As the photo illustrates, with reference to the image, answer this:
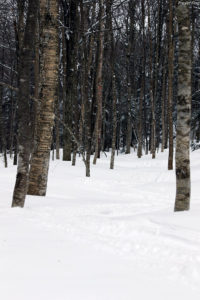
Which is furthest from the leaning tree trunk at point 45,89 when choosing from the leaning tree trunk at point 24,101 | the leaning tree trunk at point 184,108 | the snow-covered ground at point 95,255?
the leaning tree trunk at point 184,108

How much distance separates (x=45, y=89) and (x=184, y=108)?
3742mm

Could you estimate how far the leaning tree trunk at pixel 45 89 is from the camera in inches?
329

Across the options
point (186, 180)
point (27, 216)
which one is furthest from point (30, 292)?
point (186, 180)

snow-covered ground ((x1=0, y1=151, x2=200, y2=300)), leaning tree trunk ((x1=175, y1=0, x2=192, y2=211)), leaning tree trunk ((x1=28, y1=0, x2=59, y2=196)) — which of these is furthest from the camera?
leaning tree trunk ((x1=28, y1=0, x2=59, y2=196))

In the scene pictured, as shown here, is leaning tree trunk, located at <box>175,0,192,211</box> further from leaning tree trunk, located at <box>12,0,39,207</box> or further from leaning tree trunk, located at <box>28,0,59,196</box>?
leaning tree trunk, located at <box>28,0,59,196</box>

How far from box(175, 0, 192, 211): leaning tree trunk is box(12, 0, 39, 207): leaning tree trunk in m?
2.79

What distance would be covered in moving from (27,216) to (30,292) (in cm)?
316

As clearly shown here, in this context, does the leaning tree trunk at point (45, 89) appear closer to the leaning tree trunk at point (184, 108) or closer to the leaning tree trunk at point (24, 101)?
the leaning tree trunk at point (24, 101)

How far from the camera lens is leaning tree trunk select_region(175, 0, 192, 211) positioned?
606 cm

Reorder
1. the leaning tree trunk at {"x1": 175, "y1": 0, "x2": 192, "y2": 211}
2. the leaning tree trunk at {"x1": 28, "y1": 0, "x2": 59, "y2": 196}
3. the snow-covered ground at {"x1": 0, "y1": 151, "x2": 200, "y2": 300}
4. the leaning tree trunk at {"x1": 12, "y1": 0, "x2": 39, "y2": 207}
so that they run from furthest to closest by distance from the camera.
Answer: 1. the leaning tree trunk at {"x1": 28, "y1": 0, "x2": 59, "y2": 196}
2. the leaning tree trunk at {"x1": 12, "y1": 0, "x2": 39, "y2": 207}
3. the leaning tree trunk at {"x1": 175, "y1": 0, "x2": 192, "y2": 211}
4. the snow-covered ground at {"x1": 0, "y1": 151, "x2": 200, "y2": 300}

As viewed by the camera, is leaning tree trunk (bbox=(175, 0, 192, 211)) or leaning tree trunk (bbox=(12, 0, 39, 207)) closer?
leaning tree trunk (bbox=(175, 0, 192, 211))

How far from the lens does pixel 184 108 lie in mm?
6043

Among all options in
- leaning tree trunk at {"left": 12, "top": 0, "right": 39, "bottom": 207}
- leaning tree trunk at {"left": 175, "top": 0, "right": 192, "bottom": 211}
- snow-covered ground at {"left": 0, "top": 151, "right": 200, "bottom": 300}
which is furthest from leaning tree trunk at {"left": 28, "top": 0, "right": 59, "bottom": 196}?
leaning tree trunk at {"left": 175, "top": 0, "right": 192, "bottom": 211}

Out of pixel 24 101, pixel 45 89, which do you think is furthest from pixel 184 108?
pixel 45 89
